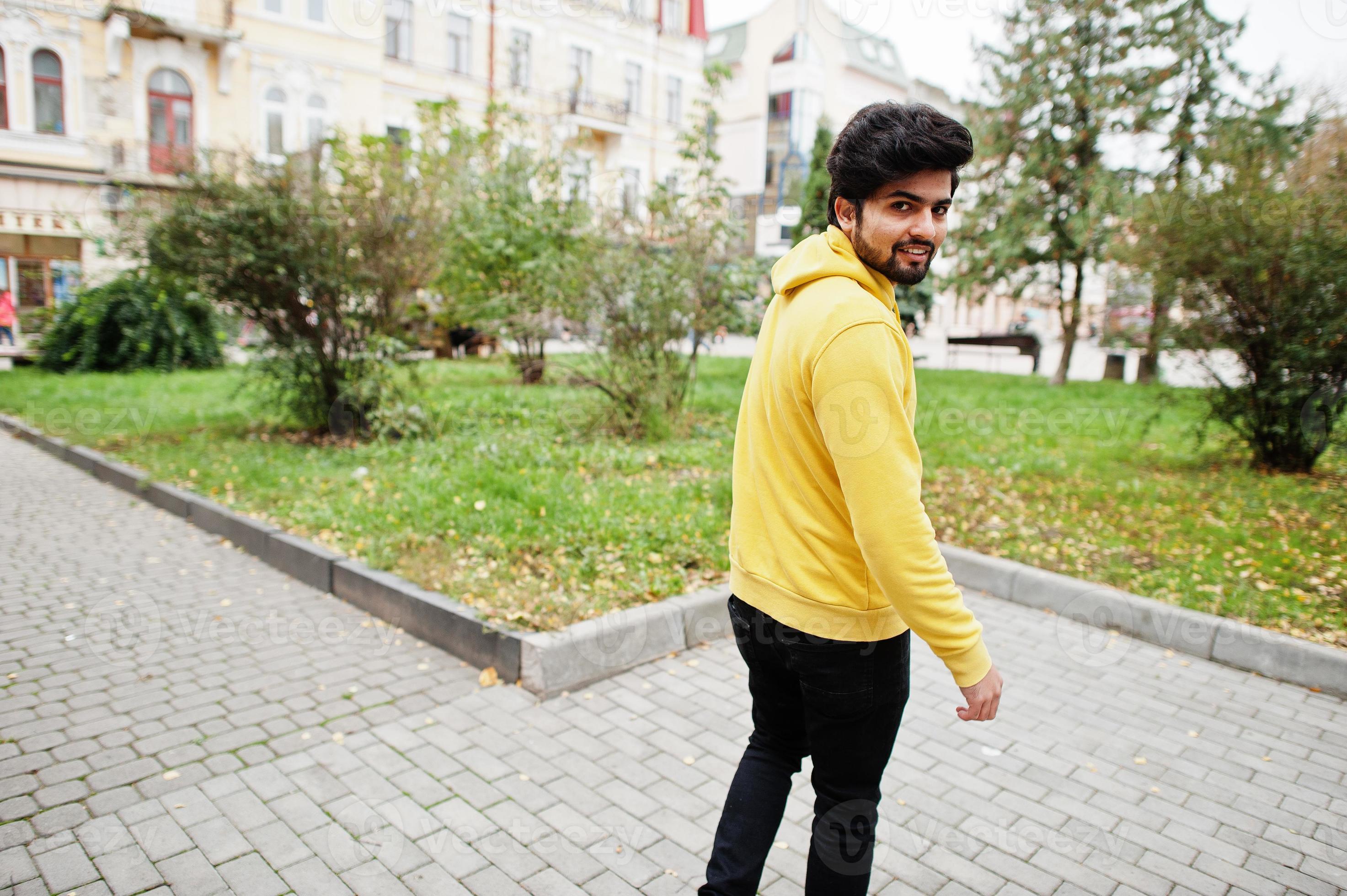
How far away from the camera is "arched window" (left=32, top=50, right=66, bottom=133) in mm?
21250

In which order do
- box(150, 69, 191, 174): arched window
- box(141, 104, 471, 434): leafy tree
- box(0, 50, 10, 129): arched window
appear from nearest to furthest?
box(141, 104, 471, 434): leafy tree, box(0, 50, 10, 129): arched window, box(150, 69, 191, 174): arched window

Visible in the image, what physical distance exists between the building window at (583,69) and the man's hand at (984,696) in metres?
31.1

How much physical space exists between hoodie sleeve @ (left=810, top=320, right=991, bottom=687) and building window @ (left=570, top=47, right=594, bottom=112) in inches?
1215

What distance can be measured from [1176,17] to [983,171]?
4174 mm

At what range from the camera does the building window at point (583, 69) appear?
30.6m

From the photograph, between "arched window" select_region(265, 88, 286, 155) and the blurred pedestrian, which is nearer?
the blurred pedestrian

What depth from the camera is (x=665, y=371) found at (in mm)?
9141

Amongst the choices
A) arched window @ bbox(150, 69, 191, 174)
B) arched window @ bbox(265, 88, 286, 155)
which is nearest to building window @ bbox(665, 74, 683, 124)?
arched window @ bbox(265, 88, 286, 155)

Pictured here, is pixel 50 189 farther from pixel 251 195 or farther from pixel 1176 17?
pixel 1176 17

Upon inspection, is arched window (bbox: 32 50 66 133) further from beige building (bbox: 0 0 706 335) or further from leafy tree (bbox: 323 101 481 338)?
leafy tree (bbox: 323 101 481 338)

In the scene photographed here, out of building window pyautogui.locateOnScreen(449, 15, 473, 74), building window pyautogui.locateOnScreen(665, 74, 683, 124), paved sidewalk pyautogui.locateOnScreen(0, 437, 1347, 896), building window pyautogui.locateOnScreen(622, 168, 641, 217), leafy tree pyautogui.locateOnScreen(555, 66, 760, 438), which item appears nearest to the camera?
paved sidewalk pyautogui.locateOnScreen(0, 437, 1347, 896)

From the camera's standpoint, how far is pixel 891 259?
1.93 meters

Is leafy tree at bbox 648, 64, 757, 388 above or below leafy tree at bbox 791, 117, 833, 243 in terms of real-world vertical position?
below

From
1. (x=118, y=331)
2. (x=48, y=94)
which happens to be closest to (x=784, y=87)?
(x=48, y=94)
